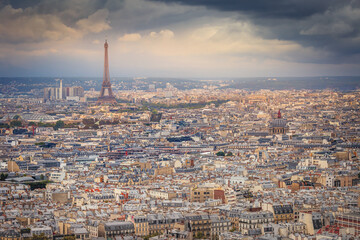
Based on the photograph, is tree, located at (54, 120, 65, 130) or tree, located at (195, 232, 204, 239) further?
A: tree, located at (54, 120, 65, 130)

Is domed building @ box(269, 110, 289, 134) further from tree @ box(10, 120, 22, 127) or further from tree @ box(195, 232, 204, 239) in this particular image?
tree @ box(195, 232, 204, 239)

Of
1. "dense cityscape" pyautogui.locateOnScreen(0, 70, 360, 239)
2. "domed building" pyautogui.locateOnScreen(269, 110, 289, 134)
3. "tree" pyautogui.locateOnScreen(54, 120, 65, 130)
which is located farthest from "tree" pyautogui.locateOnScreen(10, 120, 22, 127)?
"domed building" pyautogui.locateOnScreen(269, 110, 289, 134)

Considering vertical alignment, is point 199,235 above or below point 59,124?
above

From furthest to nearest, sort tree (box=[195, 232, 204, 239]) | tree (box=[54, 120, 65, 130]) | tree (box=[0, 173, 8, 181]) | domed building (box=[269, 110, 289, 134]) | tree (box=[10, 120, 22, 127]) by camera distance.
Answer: tree (box=[10, 120, 22, 127]), tree (box=[54, 120, 65, 130]), domed building (box=[269, 110, 289, 134]), tree (box=[0, 173, 8, 181]), tree (box=[195, 232, 204, 239])

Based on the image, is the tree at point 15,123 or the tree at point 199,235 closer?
the tree at point 199,235

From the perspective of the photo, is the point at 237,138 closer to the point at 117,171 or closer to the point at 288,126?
the point at 288,126

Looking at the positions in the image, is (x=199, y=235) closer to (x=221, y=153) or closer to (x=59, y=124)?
(x=221, y=153)

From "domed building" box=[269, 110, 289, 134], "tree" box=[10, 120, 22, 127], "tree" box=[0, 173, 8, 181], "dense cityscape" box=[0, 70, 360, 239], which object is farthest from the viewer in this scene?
"tree" box=[10, 120, 22, 127]

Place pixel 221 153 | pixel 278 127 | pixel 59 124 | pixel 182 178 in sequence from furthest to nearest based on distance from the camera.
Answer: pixel 59 124 < pixel 278 127 < pixel 221 153 < pixel 182 178

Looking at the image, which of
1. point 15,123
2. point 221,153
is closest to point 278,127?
point 221,153

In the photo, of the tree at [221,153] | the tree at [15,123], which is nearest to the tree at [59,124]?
the tree at [15,123]

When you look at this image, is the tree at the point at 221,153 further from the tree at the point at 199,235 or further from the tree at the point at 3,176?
the tree at the point at 199,235

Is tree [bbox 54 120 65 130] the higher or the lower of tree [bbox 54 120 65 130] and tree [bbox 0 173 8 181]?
the lower
